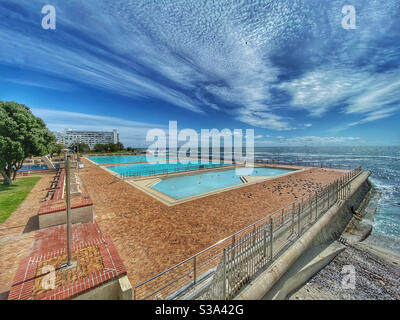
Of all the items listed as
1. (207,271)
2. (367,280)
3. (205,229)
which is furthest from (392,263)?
(207,271)

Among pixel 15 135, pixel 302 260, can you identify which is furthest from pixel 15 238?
pixel 302 260

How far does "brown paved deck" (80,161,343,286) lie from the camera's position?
4355mm

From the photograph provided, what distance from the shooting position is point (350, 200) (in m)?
10.9

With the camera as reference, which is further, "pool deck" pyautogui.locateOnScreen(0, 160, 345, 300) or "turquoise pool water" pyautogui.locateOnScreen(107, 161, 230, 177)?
"turquoise pool water" pyautogui.locateOnScreen(107, 161, 230, 177)

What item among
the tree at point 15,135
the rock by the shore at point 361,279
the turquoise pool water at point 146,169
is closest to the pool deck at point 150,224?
the tree at point 15,135

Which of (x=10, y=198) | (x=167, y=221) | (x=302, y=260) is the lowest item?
(x=302, y=260)

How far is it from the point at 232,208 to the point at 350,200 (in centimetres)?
924

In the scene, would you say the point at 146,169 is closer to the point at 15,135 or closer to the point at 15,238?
the point at 15,135

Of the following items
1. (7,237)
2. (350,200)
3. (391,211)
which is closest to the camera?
(7,237)

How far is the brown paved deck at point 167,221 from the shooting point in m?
4.36

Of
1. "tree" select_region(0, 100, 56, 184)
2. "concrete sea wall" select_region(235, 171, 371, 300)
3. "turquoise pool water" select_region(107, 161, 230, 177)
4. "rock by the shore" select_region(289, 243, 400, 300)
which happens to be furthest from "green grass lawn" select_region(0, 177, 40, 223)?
"rock by the shore" select_region(289, 243, 400, 300)

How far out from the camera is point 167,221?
642cm

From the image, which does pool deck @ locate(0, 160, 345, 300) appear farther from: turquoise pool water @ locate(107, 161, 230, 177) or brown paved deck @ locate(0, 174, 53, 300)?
turquoise pool water @ locate(107, 161, 230, 177)
